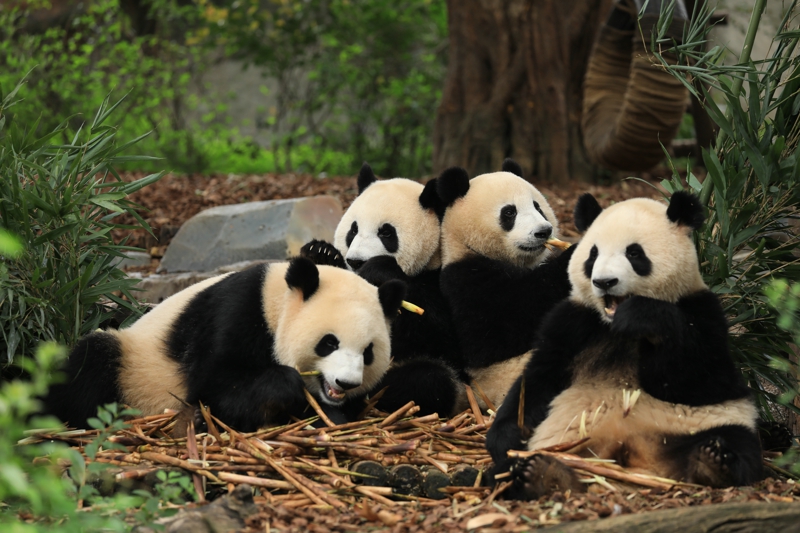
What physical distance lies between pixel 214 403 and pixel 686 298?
198cm

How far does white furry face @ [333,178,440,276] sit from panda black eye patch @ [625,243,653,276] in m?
1.45

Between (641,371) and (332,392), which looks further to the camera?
(332,392)

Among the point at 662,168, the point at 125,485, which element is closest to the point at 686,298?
the point at 125,485

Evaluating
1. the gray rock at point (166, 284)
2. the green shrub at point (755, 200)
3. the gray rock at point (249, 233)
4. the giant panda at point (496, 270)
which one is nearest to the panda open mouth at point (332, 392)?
the giant panda at point (496, 270)

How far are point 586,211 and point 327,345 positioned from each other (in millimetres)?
1187

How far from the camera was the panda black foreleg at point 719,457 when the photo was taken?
111 inches

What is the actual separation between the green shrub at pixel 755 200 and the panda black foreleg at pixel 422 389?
4.30 feet

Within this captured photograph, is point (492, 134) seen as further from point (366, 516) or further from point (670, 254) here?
point (366, 516)

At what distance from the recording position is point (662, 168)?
33.7ft

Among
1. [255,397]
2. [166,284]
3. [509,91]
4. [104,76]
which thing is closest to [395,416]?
[255,397]

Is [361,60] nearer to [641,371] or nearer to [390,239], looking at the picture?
[390,239]

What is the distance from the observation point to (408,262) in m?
4.31

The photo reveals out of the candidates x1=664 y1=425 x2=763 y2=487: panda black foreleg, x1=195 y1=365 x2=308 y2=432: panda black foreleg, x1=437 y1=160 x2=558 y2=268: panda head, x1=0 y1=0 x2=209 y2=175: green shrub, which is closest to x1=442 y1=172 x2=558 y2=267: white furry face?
x1=437 y1=160 x2=558 y2=268: panda head

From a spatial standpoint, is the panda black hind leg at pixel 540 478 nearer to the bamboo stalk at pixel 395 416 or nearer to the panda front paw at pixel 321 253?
the bamboo stalk at pixel 395 416
